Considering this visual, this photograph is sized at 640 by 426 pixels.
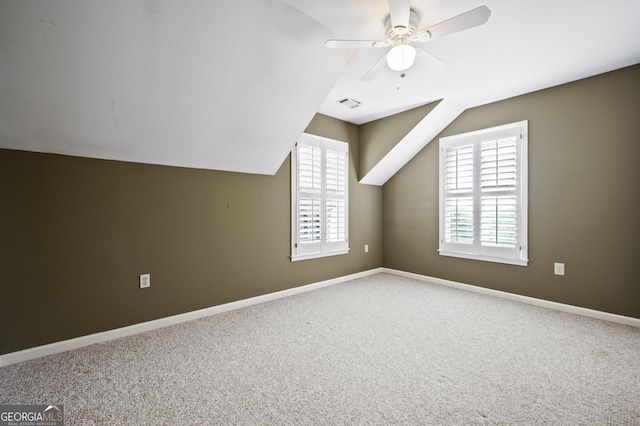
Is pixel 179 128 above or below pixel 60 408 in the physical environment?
above

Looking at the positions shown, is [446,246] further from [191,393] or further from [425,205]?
[191,393]

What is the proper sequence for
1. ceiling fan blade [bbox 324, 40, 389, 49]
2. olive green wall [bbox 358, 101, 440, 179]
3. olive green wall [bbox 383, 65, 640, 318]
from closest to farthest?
ceiling fan blade [bbox 324, 40, 389, 49] → olive green wall [bbox 383, 65, 640, 318] → olive green wall [bbox 358, 101, 440, 179]

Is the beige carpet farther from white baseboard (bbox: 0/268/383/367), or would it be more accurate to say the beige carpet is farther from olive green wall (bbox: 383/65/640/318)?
olive green wall (bbox: 383/65/640/318)

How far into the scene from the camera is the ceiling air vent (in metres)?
3.66

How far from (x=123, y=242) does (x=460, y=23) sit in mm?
2999

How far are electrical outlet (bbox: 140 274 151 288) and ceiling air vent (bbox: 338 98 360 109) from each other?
9.38ft

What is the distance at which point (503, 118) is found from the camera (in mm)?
3609

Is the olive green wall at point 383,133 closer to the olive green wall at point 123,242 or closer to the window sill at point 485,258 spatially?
the olive green wall at point 123,242

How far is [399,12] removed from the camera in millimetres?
1743

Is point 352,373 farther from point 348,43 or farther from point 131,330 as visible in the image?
point 348,43

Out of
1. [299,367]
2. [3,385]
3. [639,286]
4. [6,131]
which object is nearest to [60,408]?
[3,385]

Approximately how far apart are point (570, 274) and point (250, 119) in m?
3.67

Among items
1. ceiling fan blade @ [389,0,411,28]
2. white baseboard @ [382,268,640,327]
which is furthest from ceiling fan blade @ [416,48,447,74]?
white baseboard @ [382,268,640,327]

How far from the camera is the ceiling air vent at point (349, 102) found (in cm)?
366
